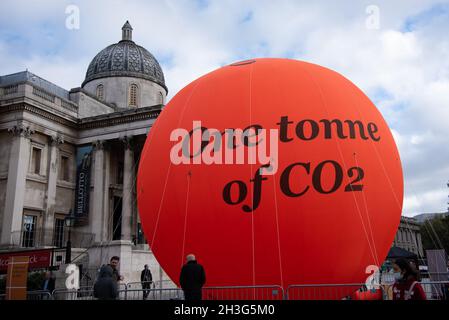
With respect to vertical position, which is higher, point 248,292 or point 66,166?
point 66,166

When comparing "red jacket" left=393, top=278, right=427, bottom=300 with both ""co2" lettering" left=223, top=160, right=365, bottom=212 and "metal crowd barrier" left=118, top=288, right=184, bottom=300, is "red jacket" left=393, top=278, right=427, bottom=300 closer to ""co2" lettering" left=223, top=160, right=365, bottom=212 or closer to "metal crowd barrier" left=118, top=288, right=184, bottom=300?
""co2" lettering" left=223, top=160, right=365, bottom=212

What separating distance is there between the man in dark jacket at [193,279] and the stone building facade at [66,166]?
21858mm

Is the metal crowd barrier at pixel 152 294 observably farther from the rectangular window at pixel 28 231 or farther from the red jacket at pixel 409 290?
the rectangular window at pixel 28 231

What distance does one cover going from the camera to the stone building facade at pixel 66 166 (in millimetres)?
33000

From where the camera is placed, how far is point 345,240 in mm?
7859

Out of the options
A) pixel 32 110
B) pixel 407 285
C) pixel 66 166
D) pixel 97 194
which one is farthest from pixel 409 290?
pixel 66 166

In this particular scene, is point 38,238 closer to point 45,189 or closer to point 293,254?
point 45,189

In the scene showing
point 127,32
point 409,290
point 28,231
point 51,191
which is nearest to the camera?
point 409,290

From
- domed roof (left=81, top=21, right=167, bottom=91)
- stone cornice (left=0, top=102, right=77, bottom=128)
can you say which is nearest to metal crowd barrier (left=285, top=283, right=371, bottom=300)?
stone cornice (left=0, top=102, right=77, bottom=128)

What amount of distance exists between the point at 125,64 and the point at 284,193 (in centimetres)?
4185

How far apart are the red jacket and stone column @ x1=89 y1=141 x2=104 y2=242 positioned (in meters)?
33.6

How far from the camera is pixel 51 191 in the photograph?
3625 cm

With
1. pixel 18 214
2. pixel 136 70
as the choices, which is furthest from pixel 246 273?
pixel 136 70

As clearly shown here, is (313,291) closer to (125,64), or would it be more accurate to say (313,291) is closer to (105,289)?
(105,289)
